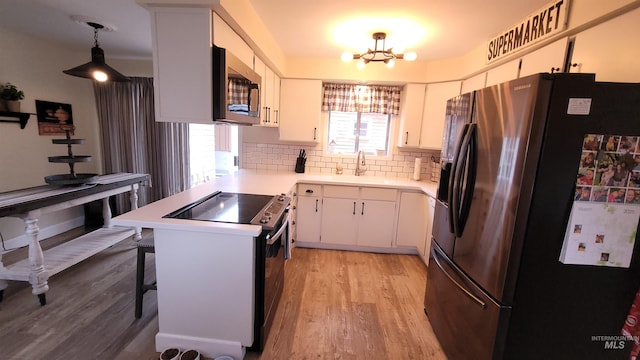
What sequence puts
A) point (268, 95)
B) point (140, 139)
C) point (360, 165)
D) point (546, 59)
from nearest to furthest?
1. point (546, 59)
2. point (268, 95)
3. point (360, 165)
4. point (140, 139)

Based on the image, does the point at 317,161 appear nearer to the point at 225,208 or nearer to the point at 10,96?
the point at 225,208

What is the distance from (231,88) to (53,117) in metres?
3.17

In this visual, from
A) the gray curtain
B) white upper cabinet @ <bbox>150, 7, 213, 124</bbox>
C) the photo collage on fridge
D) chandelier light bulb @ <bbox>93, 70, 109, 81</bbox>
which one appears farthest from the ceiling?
the photo collage on fridge

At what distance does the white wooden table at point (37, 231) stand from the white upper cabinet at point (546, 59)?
3.78 m

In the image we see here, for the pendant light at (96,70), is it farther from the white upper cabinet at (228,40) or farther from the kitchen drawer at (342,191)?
the kitchen drawer at (342,191)

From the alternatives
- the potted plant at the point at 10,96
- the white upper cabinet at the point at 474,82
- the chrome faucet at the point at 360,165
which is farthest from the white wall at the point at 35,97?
the white upper cabinet at the point at 474,82

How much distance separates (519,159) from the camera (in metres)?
1.25

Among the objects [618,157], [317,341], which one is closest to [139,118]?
[317,341]

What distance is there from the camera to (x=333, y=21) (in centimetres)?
227

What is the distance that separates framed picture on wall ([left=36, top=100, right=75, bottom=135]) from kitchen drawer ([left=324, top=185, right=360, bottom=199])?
3.38 meters

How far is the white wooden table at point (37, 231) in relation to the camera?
2.09 meters

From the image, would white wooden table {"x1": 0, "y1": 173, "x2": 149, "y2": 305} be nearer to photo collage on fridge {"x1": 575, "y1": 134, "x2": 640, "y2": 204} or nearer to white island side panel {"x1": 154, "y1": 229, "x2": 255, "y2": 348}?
white island side panel {"x1": 154, "y1": 229, "x2": 255, "y2": 348}

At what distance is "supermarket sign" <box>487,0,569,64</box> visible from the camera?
1.74 metres

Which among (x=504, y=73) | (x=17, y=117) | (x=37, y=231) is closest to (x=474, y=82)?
(x=504, y=73)
